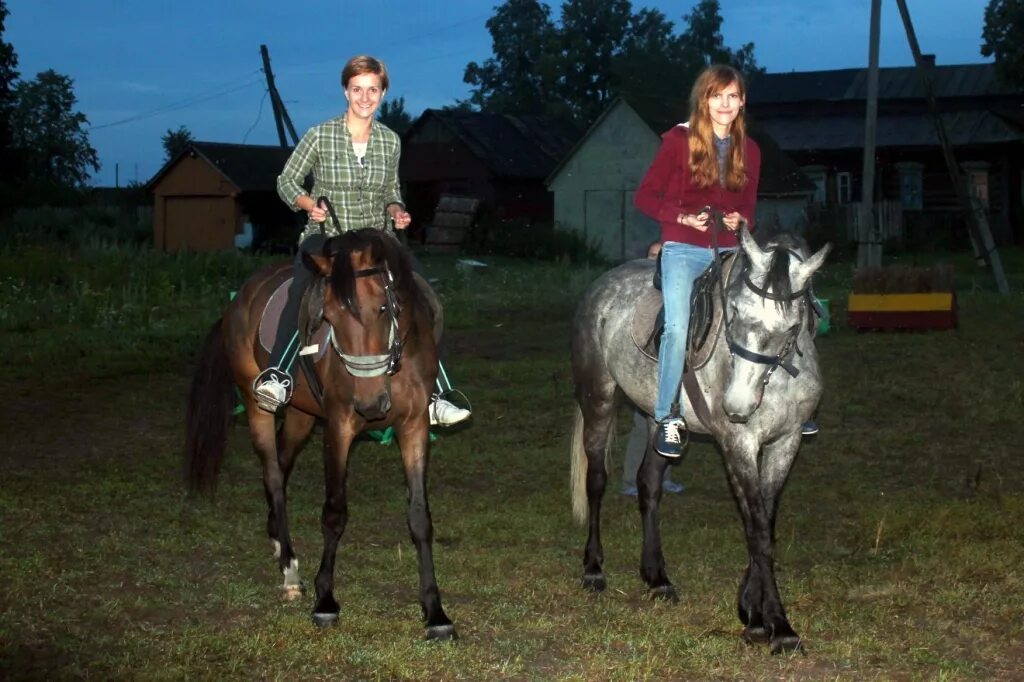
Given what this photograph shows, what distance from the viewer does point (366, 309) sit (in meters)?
6.24

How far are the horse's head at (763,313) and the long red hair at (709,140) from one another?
→ 70 cm

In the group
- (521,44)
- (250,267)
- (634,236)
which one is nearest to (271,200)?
(634,236)

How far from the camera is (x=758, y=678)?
5.68m

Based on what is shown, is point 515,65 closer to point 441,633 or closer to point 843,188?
point 843,188

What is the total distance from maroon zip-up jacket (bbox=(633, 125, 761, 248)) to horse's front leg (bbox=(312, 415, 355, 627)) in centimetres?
188

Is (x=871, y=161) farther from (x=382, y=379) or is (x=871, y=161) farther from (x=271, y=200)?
(x=271, y=200)

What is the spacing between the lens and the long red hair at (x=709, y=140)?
6723 mm

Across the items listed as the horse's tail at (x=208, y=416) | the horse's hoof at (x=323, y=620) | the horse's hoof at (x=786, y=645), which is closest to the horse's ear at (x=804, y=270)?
the horse's hoof at (x=786, y=645)

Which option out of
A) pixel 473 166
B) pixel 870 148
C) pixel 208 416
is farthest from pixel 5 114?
pixel 208 416

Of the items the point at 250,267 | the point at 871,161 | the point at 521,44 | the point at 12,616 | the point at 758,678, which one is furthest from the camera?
the point at 521,44

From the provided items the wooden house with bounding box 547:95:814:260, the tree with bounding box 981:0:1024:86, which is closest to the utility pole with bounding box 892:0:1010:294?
the wooden house with bounding box 547:95:814:260

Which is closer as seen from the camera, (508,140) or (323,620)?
(323,620)

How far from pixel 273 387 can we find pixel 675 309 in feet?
Answer: 6.93

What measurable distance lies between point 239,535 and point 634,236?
38.4 m
